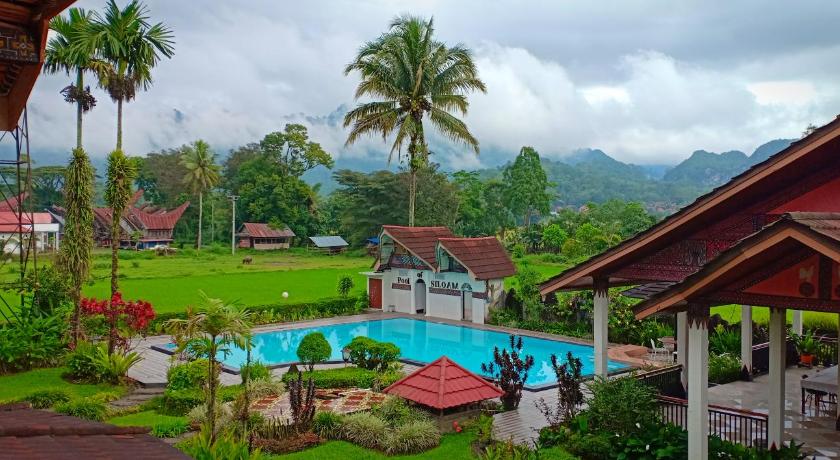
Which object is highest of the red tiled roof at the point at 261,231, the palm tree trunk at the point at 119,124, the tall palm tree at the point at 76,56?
the tall palm tree at the point at 76,56

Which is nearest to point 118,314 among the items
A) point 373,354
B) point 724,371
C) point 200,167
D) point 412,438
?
point 373,354

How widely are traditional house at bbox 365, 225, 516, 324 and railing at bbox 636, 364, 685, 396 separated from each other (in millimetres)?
13497

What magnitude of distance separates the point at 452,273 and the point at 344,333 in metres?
4.82

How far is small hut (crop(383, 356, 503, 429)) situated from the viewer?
11.9 metres

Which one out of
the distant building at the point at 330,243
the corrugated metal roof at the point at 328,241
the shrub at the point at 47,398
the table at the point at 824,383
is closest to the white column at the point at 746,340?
the table at the point at 824,383

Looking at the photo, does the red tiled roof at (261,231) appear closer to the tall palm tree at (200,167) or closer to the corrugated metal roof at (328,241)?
the corrugated metal roof at (328,241)

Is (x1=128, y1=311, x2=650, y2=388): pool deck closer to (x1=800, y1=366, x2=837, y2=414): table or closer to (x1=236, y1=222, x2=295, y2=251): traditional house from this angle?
(x1=800, y1=366, x2=837, y2=414): table

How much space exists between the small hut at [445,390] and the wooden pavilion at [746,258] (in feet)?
7.14

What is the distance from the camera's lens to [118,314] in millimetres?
16312

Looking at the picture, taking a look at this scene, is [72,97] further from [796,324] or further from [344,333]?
[796,324]

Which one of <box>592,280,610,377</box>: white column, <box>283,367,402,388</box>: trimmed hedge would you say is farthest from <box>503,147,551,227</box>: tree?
<box>592,280,610,377</box>: white column

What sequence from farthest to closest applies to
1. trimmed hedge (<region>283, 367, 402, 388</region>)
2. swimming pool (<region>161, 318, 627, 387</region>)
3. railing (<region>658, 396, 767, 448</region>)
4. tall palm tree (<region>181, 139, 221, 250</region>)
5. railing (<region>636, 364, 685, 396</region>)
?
tall palm tree (<region>181, 139, 221, 250</region>)
swimming pool (<region>161, 318, 627, 387</region>)
trimmed hedge (<region>283, 367, 402, 388</region>)
railing (<region>636, 364, 685, 396</region>)
railing (<region>658, 396, 767, 448</region>)

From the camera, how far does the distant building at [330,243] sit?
59625mm

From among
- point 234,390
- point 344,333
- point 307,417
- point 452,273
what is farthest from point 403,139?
point 307,417
